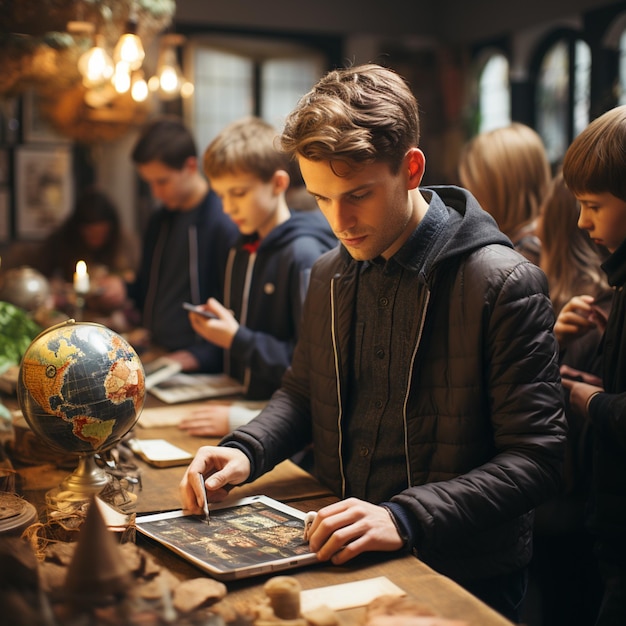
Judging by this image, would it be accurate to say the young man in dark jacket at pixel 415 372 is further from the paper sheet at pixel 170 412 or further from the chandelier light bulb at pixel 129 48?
the chandelier light bulb at pixel 129 48

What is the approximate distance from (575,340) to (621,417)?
68cm

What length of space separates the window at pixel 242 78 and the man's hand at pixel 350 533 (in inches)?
288

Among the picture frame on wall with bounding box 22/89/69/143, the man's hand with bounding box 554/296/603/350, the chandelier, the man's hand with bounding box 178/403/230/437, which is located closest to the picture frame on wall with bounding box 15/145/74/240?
the picture frame on wall with bounding box 22/89/69/143

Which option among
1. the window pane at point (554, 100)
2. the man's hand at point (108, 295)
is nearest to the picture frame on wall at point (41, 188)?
the man's hand at point (108, 295)

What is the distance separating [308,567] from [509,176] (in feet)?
6.08

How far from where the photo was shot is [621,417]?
6.53 feet

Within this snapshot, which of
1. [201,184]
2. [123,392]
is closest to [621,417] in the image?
[123,392]

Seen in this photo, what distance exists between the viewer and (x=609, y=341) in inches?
85.2

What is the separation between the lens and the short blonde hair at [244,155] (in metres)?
3.16

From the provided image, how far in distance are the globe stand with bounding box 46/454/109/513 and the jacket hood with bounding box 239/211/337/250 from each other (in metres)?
1.33

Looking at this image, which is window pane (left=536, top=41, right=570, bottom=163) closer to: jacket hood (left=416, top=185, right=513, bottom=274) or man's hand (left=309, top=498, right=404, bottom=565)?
jacket hood (left=416, top=185, right=513, bottom=274)

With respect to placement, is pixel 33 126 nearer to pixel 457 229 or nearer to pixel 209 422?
pixel 209 422

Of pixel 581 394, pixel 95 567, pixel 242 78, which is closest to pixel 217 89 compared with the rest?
pixel 242 78

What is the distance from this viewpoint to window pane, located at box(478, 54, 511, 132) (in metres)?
8.33
